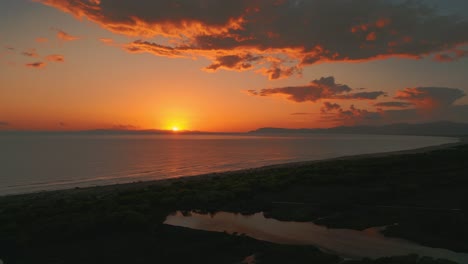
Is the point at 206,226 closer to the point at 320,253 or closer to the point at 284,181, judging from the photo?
the point at 320,253

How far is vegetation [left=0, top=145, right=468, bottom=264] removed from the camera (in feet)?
51.5

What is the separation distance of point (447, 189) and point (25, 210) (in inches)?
1268

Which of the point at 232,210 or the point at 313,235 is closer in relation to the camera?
the point at 313,235

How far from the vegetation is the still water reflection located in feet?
2.83

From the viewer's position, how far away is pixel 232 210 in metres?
24.7

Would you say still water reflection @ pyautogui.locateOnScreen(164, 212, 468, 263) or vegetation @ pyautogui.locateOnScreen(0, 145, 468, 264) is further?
vegetation @ pyautogui.locateOnScreen(0, 145, 468, 264)

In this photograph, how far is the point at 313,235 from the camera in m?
18.0

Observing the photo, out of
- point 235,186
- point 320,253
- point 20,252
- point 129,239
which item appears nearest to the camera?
point 320,253

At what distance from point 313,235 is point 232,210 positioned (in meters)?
7.92

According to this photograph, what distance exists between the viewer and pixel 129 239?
18.2m

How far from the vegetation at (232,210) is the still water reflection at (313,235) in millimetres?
863

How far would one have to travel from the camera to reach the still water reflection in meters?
15.1

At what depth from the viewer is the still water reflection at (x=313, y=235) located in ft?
49.6

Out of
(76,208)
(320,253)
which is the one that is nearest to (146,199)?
(76,208)
